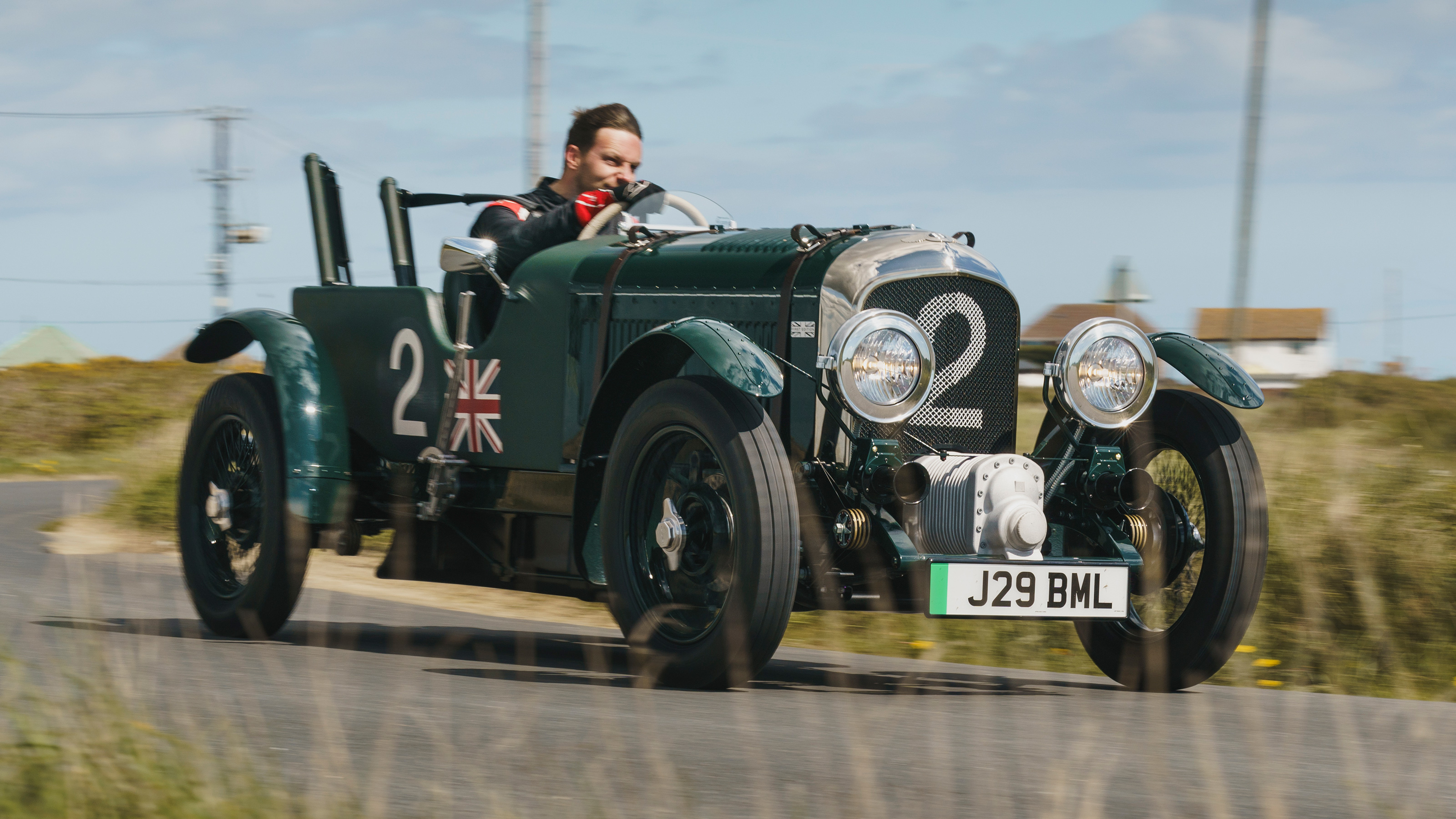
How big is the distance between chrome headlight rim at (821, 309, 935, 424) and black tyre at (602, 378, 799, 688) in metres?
0.31

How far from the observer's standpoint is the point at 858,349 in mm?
5086

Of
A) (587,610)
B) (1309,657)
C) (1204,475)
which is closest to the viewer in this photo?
(1204,475)

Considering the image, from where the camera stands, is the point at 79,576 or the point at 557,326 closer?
the point at 557,326

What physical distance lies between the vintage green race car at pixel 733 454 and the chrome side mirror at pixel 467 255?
0.04ft

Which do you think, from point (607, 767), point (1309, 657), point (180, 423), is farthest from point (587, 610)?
point (180, 423)

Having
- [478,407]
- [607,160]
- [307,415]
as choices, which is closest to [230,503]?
[307,415]

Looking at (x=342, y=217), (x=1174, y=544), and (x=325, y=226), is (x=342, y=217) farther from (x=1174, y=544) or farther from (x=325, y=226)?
(x=1174, y=544)

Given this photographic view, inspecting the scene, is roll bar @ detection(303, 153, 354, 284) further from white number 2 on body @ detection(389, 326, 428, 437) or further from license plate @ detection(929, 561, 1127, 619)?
license plate @ detection(929, 561, 1127, 619)

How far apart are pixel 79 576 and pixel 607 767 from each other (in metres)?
6.22

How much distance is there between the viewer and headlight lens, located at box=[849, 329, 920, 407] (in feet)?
16.7

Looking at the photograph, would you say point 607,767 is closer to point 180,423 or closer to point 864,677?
point 864,677

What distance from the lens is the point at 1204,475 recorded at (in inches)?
222

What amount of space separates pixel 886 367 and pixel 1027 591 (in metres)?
0.81

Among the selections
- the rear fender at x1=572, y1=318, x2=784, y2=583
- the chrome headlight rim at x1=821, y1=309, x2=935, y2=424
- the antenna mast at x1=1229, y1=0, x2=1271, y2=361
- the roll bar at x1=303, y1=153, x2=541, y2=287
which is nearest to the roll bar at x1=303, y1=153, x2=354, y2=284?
the roll bar at x1=303, y1=153, x2=541, y2=287
